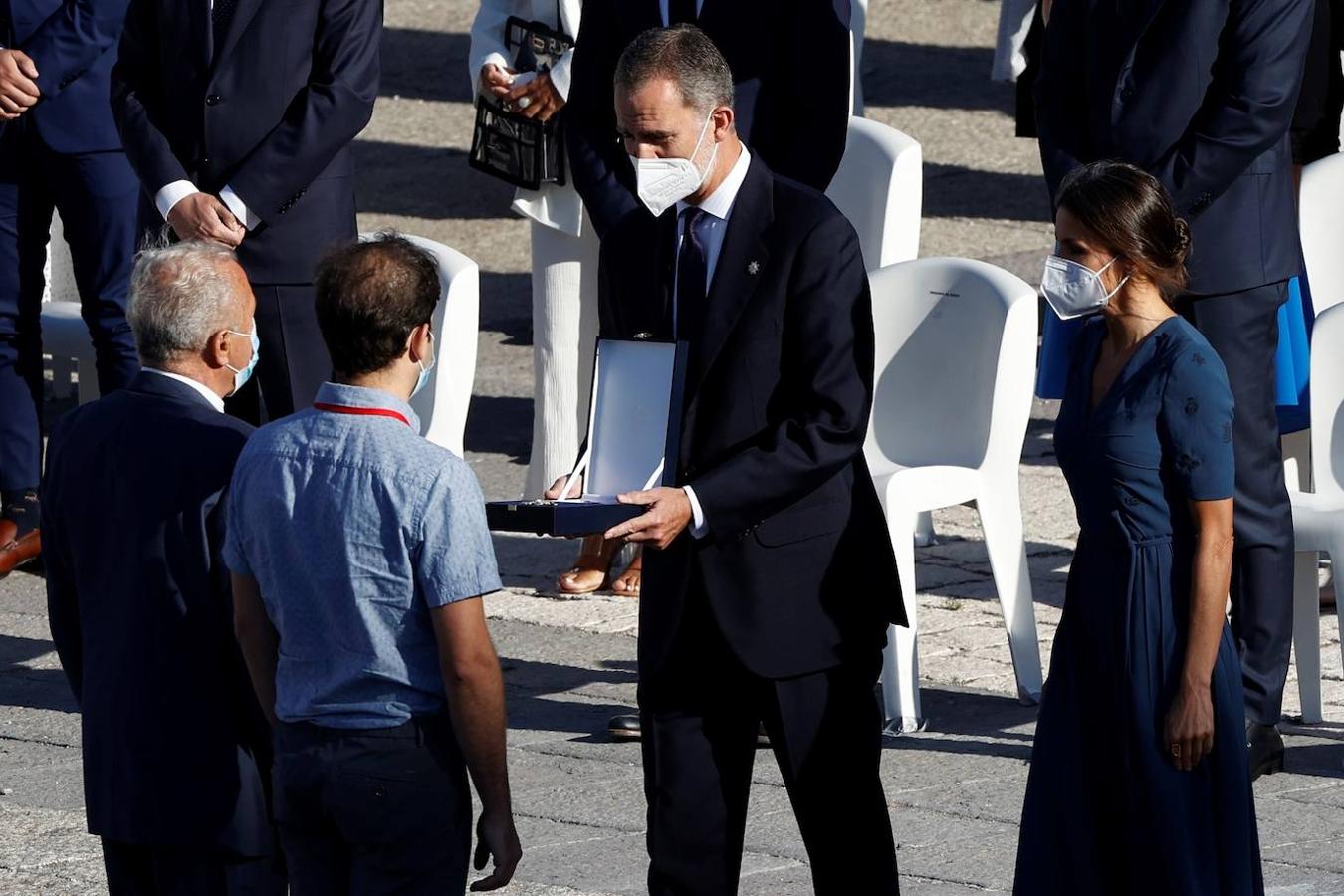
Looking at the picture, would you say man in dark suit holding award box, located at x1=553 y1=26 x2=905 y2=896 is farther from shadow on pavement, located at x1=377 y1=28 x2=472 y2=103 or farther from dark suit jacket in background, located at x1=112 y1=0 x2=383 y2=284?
shadow on pavement, located at x1=377 y1=28 x2=472 y2=103

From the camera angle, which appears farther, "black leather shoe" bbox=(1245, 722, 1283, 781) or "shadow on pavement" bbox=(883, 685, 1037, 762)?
"shadow on pavement" bbox=(883, 685, 1037, 762)

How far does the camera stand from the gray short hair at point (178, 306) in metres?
3.97

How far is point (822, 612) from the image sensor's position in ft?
13.9

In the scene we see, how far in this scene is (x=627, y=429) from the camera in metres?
4.13

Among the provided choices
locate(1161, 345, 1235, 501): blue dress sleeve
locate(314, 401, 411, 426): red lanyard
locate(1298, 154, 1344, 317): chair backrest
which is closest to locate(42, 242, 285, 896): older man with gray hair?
locate(314, 401, 411, 426): red lanyard

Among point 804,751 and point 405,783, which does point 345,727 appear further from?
point 804,751

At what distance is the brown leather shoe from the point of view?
24.8 ft

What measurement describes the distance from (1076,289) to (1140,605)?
553 millimetres

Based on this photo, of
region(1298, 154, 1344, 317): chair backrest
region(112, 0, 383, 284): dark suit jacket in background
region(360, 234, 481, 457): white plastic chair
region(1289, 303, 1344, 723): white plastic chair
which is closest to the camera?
region(1289, 303, 1344, 723): white plastic chair

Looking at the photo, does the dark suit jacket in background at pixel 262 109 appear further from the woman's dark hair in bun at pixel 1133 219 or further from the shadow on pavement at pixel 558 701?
the woman's dark hair in bun at pixel 1133 219

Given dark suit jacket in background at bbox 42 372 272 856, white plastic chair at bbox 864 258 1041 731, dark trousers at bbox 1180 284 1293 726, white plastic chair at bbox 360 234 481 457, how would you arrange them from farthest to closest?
white plastic chair at bbox 360 234 481 457
white plastic chair at bbox 864 258 1041 731
dark trousers at bbox 1180 284 1293 726
dark suit jacket in background at bbox 42 372 272 856

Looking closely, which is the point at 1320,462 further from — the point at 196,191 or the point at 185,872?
the point at 185,872

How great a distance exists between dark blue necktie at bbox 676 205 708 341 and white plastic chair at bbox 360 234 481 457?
99.5 inches

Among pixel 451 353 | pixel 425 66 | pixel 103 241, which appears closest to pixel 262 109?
pixel 451 353
